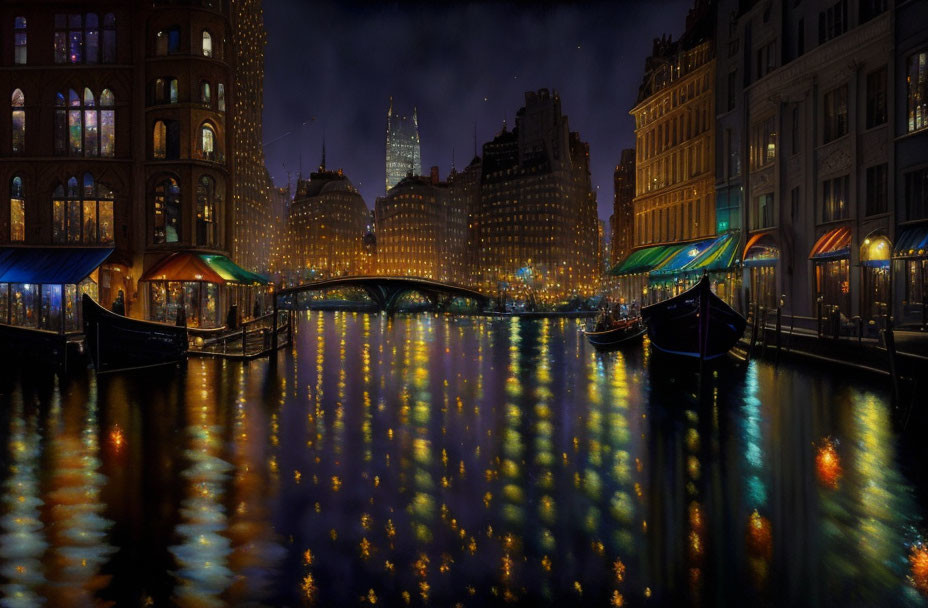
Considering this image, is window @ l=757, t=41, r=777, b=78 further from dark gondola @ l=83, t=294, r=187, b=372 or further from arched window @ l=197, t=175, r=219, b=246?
dark gondola @ l=83, t=294, r=187, b=372

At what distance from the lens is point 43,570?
6848mm

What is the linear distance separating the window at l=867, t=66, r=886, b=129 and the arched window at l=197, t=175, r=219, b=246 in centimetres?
3364

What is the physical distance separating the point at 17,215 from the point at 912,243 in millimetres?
42573

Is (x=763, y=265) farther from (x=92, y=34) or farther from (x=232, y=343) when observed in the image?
(x=92, y=34)

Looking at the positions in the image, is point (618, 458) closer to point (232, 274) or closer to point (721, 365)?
point (721, 365)

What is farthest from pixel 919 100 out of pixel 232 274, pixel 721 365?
pixel 232 274

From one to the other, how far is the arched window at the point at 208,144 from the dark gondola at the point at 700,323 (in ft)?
86.8

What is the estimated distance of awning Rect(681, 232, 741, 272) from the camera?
137 ft

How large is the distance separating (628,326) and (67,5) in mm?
35184

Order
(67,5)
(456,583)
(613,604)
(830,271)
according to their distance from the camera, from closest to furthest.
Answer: (613,604) → (456,583) → (830,271) → (67,5)

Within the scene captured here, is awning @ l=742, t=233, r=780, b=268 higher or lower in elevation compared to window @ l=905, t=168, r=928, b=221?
lower

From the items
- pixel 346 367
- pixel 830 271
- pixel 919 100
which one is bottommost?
pixel 346 367

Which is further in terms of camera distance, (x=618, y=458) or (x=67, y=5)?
(x=67, y=5)

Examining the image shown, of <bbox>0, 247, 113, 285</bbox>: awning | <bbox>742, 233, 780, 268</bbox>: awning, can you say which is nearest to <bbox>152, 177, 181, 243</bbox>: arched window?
<bbox>0, 247, 113, 285</bbox>: awning
